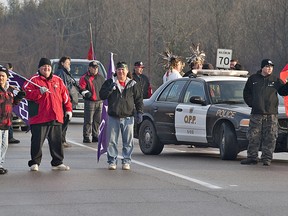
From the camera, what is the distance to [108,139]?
51.8 feet

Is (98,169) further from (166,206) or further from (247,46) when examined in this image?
(247,46)

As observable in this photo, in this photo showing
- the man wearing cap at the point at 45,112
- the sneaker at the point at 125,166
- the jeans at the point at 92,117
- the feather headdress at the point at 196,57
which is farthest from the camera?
the feather headdress at the point at 196,57

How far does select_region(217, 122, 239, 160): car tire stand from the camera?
16984 millimetres

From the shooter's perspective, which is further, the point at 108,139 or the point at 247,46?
the point at 247,46

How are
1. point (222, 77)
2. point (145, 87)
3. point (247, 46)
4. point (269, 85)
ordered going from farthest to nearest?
point (247, 46) < point (145, 87) < point (222, 77) < point (269, 85)

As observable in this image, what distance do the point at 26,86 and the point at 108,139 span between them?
5.06 ft

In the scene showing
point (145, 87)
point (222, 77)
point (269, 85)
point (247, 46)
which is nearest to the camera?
point (269, 85)

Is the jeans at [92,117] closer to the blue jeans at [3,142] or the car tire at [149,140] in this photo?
the car tire at [149,140]

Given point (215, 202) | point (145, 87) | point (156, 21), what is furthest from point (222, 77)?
point (156, 21)

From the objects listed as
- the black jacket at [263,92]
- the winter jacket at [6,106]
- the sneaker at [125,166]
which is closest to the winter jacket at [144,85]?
the black jacket at [263,92]

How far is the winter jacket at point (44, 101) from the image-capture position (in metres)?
15.2

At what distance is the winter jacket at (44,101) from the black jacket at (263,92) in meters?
3.26

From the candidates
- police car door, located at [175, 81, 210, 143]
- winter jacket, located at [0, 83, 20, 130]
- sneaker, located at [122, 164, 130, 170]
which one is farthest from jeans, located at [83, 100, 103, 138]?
winter jacket, located at [0, 83, 20, 130]

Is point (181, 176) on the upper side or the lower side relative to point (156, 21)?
lower
